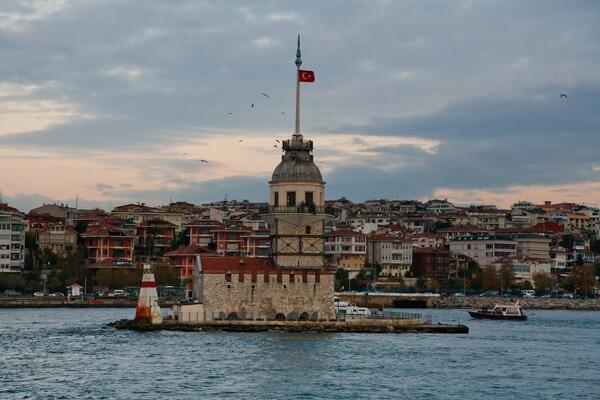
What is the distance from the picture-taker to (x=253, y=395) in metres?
41.3

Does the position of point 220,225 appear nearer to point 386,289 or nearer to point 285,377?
point 386,289

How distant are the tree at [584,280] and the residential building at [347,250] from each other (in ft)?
74.4

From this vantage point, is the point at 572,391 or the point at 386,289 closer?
the point at 572,391

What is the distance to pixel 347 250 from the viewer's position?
447 feet

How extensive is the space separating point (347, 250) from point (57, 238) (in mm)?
28905

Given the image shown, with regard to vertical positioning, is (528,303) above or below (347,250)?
below

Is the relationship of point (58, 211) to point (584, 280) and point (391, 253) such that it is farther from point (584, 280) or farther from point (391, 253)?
point (584, 280)

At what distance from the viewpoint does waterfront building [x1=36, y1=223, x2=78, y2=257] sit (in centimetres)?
13250

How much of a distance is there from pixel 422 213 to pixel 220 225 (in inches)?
2200

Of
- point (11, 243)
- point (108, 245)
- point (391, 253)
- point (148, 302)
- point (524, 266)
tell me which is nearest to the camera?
point (148, 302)

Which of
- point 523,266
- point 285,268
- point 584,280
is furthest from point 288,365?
point 523,266

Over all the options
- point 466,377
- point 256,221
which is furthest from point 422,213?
point 466,377

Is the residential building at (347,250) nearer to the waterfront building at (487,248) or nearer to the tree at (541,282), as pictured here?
the tree at (541,282)

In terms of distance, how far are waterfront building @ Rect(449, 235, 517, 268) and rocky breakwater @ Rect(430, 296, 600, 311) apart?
25033 mm
